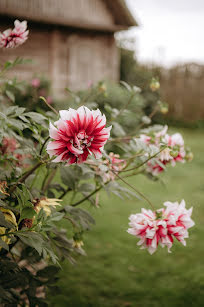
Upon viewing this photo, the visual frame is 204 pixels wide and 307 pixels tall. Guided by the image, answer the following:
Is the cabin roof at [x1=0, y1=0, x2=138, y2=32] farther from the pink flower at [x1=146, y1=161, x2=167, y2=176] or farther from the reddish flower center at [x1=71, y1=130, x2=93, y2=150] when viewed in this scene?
the reddish flower center at [x1=71, y1=130, x2=93, y2=150]

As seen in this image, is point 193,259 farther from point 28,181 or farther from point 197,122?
point 197,122

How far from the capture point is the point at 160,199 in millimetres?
4777

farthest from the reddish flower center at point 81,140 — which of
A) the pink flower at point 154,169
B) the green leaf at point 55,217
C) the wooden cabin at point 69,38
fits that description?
the wooden cabin at point 69,38

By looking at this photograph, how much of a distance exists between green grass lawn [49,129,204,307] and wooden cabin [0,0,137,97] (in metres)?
5.37

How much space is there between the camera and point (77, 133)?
38.8 inches

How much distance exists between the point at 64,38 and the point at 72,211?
8.16 metres

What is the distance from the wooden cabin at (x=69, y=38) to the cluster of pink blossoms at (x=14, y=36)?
255 inches

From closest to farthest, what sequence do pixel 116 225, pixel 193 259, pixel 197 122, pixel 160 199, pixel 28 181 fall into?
pixel 28 181, pixel 193 259, pixel 116 225, pixel 160 199, pixel 197 122

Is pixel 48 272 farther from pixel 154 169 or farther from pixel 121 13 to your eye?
pixel 121 13

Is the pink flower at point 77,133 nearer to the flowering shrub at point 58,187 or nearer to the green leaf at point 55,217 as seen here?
the flowering shrub at point 58,187

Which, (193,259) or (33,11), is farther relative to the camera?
(33,11)

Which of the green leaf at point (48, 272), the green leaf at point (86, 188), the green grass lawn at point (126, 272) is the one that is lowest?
the green grass lawn at point (126, 272)

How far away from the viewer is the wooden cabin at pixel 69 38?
8.17 m

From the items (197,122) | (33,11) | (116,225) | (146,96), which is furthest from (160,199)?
(197,122)
